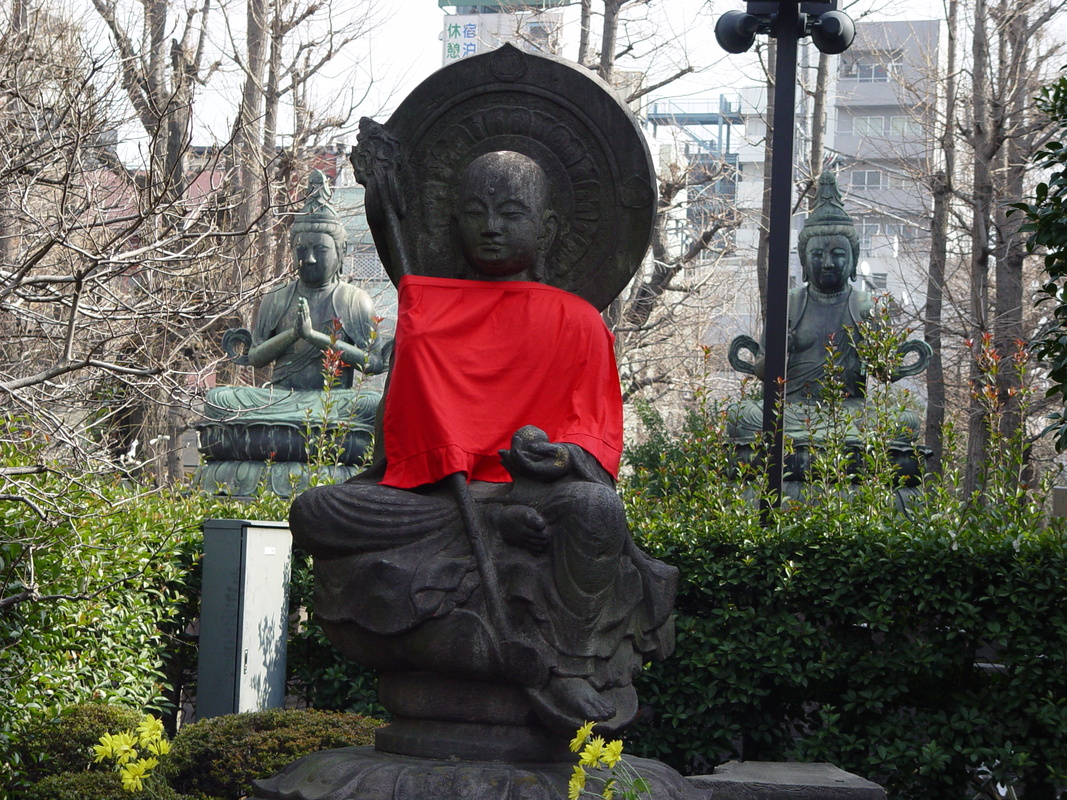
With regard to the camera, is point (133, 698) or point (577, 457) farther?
point (133, 698)

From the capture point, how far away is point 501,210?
386cm

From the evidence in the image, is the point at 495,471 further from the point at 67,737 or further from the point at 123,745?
the point at 67,737

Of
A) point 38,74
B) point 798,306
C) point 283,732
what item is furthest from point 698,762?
point 38,74

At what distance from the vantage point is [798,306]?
9.49 meters

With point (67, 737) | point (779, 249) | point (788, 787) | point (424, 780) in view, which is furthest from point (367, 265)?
point (424, 780)

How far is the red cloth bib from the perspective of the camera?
3.72 meters

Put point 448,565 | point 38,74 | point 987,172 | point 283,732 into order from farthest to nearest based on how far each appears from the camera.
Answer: point 987,172, point 38,74, point 283,732, point 448,565

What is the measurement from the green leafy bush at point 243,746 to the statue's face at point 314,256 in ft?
18.3

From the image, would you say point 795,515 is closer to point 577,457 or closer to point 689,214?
point 577,457

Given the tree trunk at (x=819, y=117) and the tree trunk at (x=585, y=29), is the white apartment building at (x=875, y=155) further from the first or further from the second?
the tree trunk at (x=585, y=29)

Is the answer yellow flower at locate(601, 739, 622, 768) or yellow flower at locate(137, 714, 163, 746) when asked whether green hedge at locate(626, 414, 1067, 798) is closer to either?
yellow flower at locate(601, 739, 622, 768)

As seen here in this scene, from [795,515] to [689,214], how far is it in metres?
12.7

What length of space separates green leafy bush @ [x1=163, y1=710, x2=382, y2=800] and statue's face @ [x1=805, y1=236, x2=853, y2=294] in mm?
5749

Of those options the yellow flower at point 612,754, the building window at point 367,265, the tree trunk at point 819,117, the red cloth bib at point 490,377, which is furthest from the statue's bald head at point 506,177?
the building window at point 367,265
